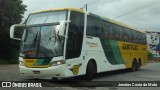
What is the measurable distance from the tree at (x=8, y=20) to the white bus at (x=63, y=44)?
17759mm

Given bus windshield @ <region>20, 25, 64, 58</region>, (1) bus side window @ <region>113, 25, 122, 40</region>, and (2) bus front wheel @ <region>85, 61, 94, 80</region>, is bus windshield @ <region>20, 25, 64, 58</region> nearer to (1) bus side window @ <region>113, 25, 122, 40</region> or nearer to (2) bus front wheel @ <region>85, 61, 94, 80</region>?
(2) bus front wheel @ <region>85, 61, 94, 80</region>

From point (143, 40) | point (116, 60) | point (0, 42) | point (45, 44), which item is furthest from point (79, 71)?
point (0, 42)

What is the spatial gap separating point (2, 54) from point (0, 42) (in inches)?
57.7

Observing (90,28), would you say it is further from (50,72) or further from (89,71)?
(50,72)

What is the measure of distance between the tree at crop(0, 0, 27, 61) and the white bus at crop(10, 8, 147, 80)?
17.8 m

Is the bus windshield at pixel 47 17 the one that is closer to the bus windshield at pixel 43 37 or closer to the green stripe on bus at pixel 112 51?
the bus windshield at pixel 43 37

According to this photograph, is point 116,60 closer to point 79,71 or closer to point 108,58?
point 108,58

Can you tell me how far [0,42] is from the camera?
36.5 m

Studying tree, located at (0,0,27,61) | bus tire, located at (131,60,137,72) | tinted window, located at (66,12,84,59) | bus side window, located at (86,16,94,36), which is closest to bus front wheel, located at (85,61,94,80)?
tinted window, located at (66,12,84,59)

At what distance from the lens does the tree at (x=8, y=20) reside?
34.6m

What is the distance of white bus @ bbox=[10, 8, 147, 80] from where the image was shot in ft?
47.7

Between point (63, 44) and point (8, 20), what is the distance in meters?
20.9

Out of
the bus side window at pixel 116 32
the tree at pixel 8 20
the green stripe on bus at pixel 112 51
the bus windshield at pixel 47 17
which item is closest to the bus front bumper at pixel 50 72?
the bus windshield at pixel 47 17

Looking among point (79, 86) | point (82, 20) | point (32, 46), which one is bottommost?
point (79, 86)
